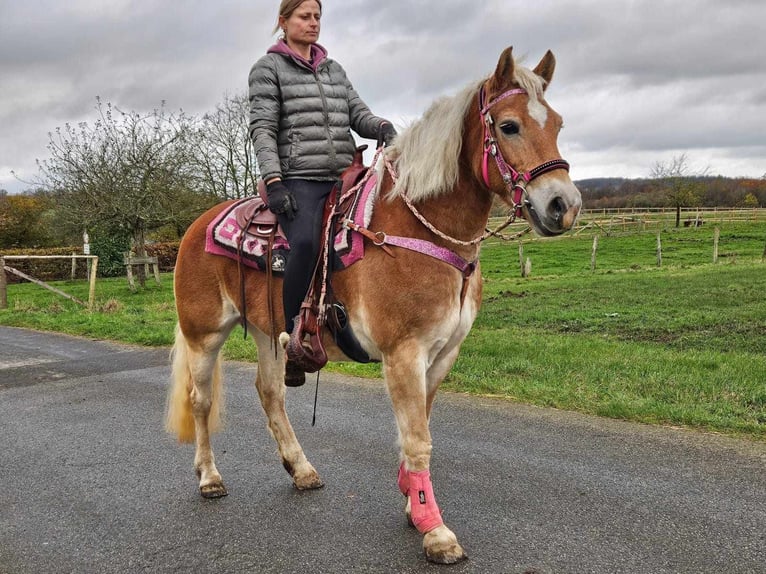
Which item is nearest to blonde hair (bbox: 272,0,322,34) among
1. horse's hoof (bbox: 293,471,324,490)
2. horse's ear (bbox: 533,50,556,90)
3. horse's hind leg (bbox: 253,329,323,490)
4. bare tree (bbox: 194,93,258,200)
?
horse's ear (bbox: 533,50,556,90)

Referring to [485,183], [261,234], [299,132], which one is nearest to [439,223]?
[485,183]

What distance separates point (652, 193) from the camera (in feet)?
214

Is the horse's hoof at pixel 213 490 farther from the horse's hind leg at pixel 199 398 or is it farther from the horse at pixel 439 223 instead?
the horse at pixel 439 223

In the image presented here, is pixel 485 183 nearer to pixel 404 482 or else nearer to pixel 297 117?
pixel 297 117

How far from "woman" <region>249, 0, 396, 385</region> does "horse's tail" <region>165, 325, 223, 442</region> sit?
3.36 feet

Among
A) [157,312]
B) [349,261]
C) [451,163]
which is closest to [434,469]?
[349,261]

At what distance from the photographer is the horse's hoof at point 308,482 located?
4133 millimetres

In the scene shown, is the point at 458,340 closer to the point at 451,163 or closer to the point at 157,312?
the point at 451,163

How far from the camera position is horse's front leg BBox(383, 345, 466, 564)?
10.5ft

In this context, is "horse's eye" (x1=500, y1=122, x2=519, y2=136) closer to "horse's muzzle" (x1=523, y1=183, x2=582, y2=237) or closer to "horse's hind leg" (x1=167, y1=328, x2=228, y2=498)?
"horse's muzzle" (x1=523, y1=183, x2=582, y2=237)

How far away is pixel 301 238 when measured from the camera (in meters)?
3.55

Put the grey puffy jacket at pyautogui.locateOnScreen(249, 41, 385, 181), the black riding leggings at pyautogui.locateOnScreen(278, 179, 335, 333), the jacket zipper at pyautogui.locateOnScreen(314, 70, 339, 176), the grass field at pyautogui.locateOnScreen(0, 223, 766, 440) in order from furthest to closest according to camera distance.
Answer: the grass field at pyautogui.locateOnScreen(0, 223, 766, 440) → the jacket zipper at pyautogui.locateOnScreen(314, 70, 339, 176) → the grey puffy jacket at pyautogui.locateOnScreen(249, 41, 385, 181) → the black riding leggings at pyautogui.locateOnScreen(278, 179, 335, 333)

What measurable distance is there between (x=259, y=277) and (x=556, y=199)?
6.79ft

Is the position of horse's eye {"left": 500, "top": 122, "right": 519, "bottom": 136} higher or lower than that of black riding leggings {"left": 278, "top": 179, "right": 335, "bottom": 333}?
higher
